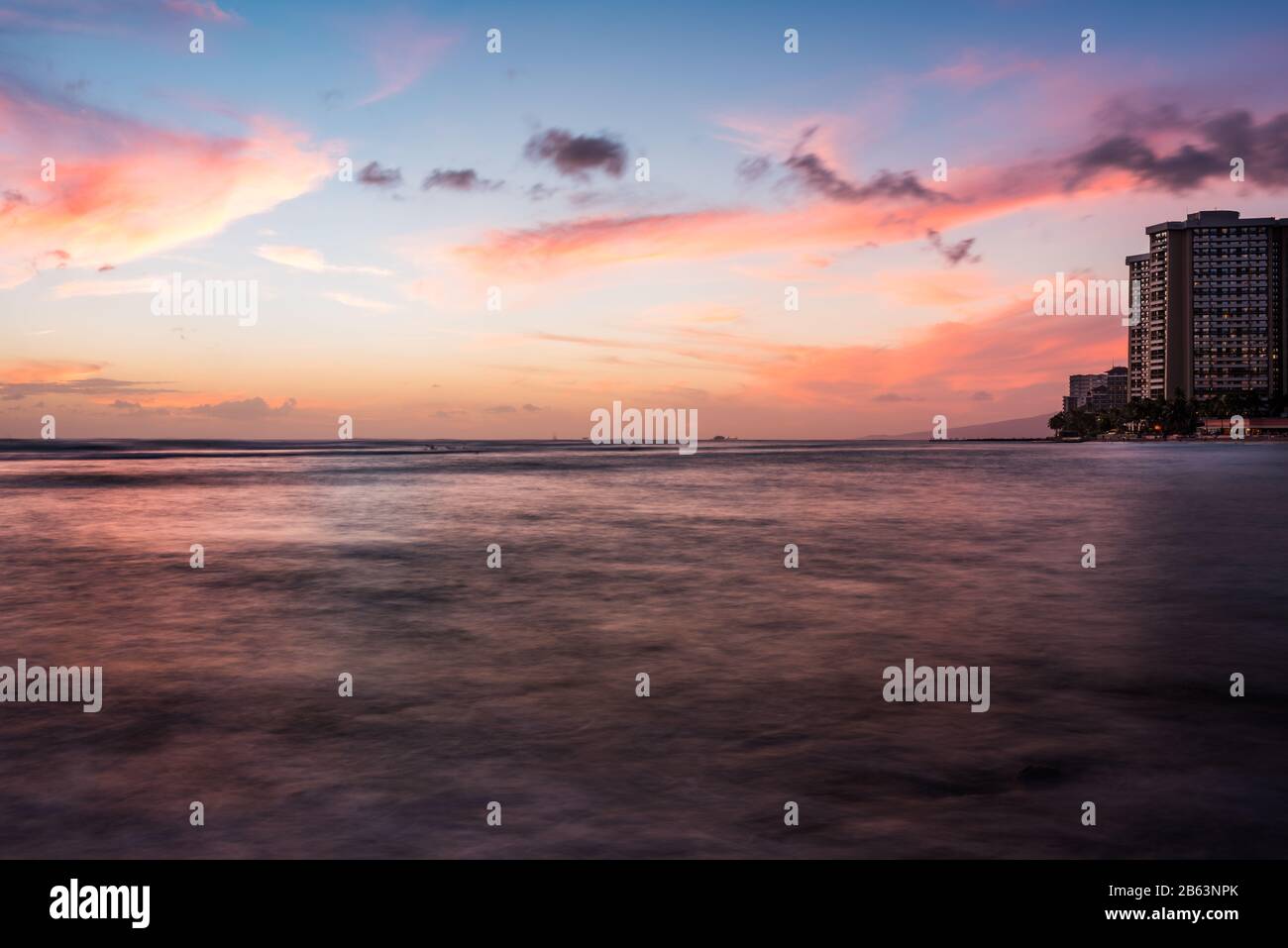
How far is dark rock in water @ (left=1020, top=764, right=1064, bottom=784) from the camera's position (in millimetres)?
7355

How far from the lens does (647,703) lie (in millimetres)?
9883

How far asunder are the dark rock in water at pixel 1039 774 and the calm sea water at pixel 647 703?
0.03m

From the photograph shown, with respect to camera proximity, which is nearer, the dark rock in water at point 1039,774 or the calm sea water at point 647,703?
the calm sea water at point 647,703

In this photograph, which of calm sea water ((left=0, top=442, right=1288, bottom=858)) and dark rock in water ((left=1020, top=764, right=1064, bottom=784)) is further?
dark rock in water ((left=1020, top=764, right=1064, bottom=784))

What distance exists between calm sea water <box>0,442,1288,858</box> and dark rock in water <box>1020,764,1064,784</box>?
3 centimetres

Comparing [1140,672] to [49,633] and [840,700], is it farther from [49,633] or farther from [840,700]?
[49,633]

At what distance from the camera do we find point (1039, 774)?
7.51 meters

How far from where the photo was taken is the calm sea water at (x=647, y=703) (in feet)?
21.1

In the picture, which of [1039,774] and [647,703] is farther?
[647,703]

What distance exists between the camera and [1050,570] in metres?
20.3

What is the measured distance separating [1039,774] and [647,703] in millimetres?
4090

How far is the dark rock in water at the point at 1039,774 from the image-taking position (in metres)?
7.36

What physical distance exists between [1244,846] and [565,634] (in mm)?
9335
